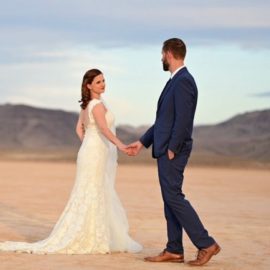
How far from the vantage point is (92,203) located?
977 cm

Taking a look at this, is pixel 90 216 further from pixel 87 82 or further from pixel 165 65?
pixel 165 65

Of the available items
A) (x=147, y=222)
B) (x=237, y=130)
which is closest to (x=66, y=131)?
(x=237, y=130)

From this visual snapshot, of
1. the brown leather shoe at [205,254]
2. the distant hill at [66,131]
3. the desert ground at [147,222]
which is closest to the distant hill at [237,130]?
the distant hill at [66,131]

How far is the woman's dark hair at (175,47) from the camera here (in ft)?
28.7

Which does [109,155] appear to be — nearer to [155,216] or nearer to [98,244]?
[98,244]

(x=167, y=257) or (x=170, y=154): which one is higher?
(x=170, y=154)

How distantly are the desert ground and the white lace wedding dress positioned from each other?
0.24 meters

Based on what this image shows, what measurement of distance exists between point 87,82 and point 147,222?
451cm

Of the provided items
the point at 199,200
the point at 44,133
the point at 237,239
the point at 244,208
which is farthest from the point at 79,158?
the point at 44,133

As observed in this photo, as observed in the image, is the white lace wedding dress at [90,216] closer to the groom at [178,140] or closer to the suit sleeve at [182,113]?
the groom at [178,140]

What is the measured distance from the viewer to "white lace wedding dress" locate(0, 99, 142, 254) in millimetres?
9625

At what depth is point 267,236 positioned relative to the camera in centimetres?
1210

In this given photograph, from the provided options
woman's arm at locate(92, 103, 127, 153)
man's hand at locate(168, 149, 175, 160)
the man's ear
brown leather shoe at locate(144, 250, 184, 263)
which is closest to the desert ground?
brown leather shoe at locate(144, 250, 184, 263)

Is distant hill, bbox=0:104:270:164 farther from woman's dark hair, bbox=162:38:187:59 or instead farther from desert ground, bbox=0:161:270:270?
woman's dark hair, bbox=162:38:187:59
